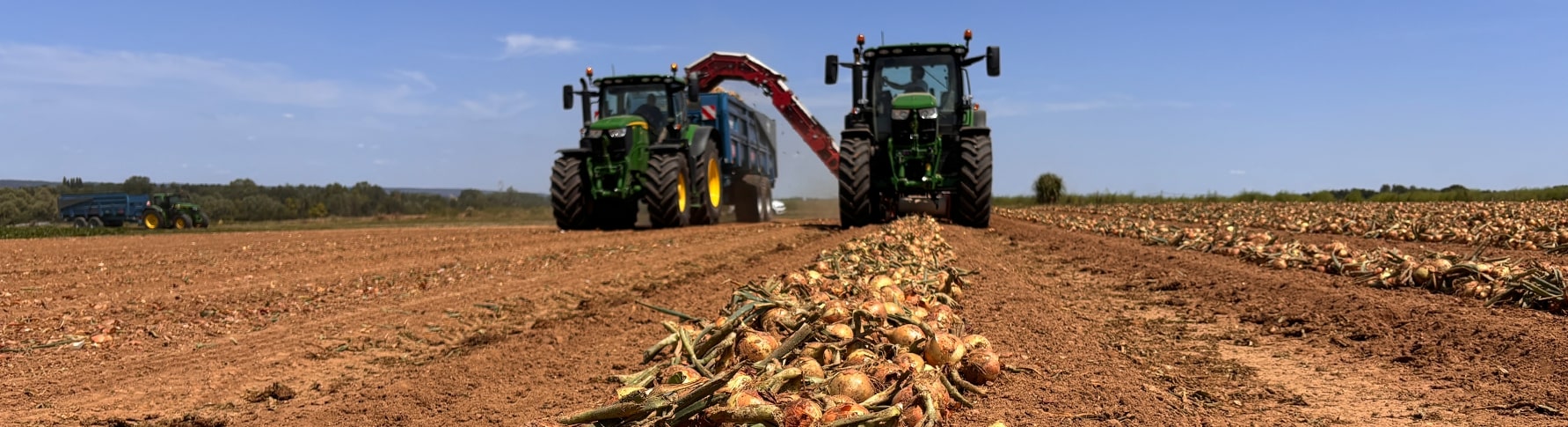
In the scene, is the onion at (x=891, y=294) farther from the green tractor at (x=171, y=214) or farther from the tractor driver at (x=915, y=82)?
the green tractor at (x=171, y=214)

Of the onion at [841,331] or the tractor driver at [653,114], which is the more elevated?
the tractor driver at [653,114]

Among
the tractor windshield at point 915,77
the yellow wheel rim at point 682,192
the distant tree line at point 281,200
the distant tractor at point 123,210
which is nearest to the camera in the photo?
the tractor windshield at point 915,77

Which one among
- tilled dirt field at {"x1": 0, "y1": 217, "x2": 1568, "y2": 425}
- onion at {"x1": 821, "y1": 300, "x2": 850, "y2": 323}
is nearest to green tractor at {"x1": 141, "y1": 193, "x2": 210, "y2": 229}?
tilled dirt field at {"x1": 0, "y1": 217, "x2": 1568, "y2": 425}

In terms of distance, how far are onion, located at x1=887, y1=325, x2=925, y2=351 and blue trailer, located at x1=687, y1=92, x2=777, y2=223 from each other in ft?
43.7

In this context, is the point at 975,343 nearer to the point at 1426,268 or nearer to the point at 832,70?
the point at 1426,268

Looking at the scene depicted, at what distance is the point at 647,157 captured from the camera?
48.3ft

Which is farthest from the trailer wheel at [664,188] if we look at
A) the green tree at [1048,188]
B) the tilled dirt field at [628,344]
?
the green tree at [1048,188]

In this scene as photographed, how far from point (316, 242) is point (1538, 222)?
16165 mm

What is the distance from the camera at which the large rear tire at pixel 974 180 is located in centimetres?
1293

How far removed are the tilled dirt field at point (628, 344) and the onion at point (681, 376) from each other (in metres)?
0.70

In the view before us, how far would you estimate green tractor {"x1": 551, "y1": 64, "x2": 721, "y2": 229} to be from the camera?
46.8 ft

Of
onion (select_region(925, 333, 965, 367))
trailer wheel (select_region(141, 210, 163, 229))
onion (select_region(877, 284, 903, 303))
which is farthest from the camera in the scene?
trailer wheel (select_region(141, 210, 163, 229))

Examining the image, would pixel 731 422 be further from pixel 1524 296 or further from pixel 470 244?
pixel 470 244

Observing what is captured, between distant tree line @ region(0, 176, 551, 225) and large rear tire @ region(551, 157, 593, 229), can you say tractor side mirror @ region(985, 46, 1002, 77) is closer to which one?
large rear tire @ region(551, 157, 593, 229)
